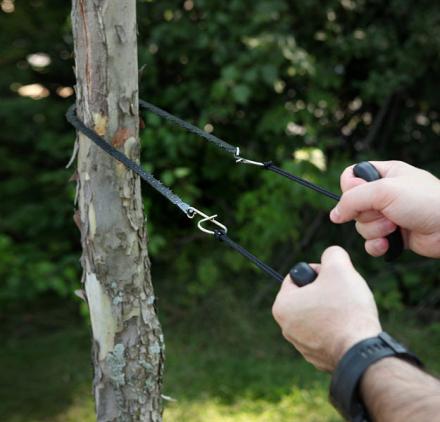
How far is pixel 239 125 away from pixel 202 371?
5.44 ft

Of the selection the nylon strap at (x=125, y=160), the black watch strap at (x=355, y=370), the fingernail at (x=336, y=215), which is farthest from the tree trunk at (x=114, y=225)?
the black watch strap at (x=355, y=370)

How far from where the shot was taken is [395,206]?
4.85ft

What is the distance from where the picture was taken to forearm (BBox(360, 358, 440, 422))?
0.96m

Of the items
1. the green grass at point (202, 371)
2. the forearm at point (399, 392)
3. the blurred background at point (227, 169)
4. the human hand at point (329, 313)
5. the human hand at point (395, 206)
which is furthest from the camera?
the blurred background at point (227, 169)

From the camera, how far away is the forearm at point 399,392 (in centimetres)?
96

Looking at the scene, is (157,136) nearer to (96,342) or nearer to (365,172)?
(96,342)

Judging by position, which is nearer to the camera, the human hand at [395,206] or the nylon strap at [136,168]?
the human hand at [395,206]

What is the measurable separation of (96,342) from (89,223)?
365 mm

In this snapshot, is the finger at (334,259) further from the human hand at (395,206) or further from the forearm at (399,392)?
the human hand at (395,206)

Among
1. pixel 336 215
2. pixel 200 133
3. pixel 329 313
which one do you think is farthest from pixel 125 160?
pixel 329 313

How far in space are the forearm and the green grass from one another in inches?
100

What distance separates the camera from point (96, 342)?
194 cm

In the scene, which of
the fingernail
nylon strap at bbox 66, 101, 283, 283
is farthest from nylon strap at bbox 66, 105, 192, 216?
the fingernail

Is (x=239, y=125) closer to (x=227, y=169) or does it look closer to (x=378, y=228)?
(x=227, y=169)
